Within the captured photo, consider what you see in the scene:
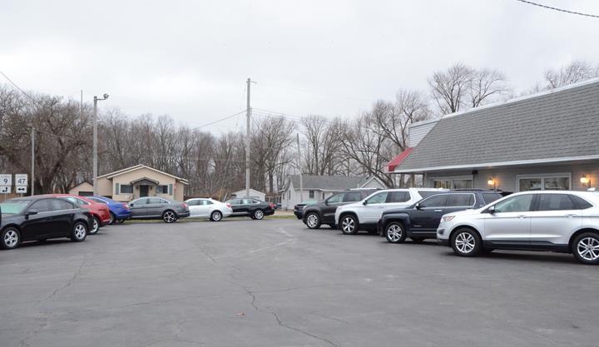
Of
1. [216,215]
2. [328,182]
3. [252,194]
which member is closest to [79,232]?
[216,215]

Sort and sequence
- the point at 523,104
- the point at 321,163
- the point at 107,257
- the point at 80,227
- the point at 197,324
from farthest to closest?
1. the point at 321,163
2. the point at 523,104
3. the point at 80,227
4. the point at 107,257
5. the point at 197,324

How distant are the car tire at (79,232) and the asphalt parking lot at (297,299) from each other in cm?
346

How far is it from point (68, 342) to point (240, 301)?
2.62 m

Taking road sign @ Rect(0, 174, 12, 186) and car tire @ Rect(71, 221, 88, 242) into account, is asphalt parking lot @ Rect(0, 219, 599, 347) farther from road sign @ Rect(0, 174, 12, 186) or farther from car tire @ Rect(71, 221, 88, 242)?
road sign @ Rect(0, 174, 12, 186)

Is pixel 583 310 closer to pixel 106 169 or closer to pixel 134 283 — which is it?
pixel 134 283

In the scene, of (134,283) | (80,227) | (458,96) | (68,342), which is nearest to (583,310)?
(68,342)

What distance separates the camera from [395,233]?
16.6 m

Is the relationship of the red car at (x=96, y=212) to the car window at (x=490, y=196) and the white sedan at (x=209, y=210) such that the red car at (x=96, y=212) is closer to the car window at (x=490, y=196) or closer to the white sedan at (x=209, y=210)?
the white sedan at (x=209, y=210)

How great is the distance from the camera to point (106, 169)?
243ft

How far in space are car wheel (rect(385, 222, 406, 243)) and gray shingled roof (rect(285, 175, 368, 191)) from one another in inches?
2195

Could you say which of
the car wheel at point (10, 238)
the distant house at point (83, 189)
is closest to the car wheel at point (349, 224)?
the car wheel at point (10, 238)

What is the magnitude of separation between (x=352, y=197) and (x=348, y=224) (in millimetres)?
2250

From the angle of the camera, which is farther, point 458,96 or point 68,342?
point 458,96

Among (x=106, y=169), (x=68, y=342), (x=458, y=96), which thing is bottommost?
(x=68, y=342)
